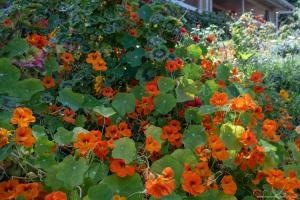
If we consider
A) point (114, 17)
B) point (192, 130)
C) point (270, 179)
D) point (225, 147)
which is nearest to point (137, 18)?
point (114, 17)

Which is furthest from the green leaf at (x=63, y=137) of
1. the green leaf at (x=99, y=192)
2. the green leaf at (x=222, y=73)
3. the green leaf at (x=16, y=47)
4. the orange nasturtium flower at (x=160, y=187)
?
the green leaf at (x=222, y=73)

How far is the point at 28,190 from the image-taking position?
1.59 metres

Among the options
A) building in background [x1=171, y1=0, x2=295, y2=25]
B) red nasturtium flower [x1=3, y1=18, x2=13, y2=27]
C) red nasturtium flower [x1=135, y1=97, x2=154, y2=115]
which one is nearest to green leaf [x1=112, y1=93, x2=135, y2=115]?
red nasturtium flower [x1=135, y1=97, x2=154, y2=115]

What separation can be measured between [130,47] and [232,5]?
1710cm

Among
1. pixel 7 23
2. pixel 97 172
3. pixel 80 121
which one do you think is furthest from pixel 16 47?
pixel 97 172

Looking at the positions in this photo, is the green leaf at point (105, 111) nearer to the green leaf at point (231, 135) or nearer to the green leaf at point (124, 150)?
the green leaf at point (124, 150)

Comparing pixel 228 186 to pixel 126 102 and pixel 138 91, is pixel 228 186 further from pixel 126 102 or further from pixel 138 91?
pixel 138 91

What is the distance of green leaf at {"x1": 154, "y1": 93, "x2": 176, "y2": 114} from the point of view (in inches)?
84.7

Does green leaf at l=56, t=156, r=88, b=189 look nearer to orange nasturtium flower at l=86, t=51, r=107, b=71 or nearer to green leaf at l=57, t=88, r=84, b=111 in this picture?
green leaf at l=57, t=88, r=84, b=111

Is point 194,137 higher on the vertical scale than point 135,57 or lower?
lower

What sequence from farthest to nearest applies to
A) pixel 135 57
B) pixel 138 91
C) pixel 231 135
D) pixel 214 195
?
pixel 135 57 < pixel 138 91 < pixel 231 135 < pixel 214 195

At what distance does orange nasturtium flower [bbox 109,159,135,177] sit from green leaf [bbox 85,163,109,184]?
0.08 feet

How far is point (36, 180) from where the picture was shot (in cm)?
171

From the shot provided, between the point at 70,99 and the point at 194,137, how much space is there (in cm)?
58
